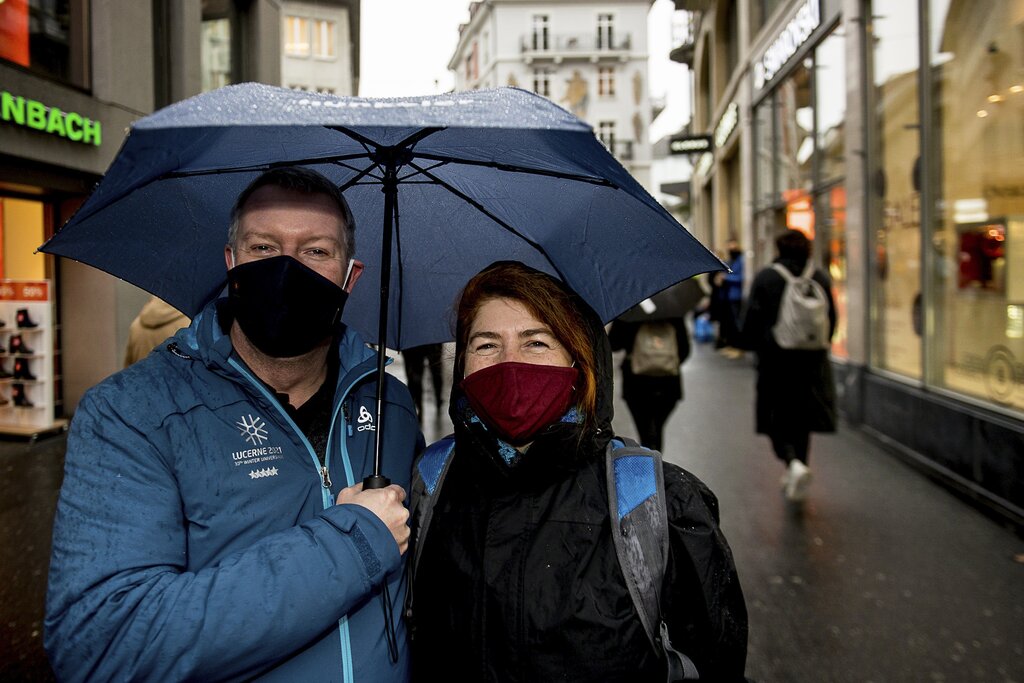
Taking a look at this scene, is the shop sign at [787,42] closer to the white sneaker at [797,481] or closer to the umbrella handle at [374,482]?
the white sneaker at [797,481]

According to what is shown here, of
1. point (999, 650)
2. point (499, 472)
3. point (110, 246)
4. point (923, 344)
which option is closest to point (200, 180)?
point (110, 246)

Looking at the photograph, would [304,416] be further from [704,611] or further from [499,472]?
[704,611]

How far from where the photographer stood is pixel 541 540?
5.84 ft

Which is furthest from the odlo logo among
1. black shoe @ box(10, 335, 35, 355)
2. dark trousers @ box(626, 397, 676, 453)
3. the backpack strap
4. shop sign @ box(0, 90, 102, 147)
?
black shoe @ box(10, 335, 35, 355)

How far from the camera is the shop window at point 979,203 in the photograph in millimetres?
6168

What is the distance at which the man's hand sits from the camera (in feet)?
5.32

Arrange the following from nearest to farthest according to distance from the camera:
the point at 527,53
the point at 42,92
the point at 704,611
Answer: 1. the point at 704,611
2. the point at 42,92
3. the point at 527,53

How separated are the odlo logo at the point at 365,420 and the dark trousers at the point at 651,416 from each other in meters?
4.64

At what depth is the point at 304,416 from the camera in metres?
1.87

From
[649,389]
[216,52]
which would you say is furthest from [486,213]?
[216,52]

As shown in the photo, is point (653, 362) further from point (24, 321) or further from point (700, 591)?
point (24, 321)

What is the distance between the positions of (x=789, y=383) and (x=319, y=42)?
113 feet

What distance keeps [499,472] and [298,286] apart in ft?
1.99

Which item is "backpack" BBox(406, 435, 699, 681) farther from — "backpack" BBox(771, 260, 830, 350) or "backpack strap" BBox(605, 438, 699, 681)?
"backpack" BBox(771, 260, 830, 350)
